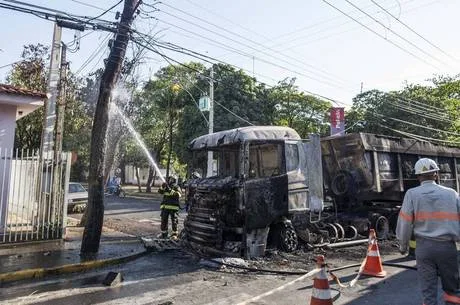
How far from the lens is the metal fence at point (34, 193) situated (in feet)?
36.7

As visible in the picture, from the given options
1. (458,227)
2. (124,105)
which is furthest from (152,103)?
(458,227)

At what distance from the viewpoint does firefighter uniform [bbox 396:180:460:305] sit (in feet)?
14.8

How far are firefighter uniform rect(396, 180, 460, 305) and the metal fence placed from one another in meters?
9.40

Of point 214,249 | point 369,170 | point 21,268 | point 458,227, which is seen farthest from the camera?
point 369,170

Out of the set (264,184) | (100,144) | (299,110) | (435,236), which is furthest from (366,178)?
(299,110)

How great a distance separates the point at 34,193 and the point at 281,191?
6303 millimetres

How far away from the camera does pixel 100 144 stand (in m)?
9.92

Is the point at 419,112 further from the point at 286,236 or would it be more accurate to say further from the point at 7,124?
the point at 7,124

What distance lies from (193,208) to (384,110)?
29.7 meters

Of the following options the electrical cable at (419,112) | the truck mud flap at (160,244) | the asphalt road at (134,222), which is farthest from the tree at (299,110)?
→ the truck mud flap at (160,244)

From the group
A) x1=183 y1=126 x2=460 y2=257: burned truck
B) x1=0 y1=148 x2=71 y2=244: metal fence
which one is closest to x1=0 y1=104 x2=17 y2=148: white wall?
x1=0 y1=148 x2=71 y2=244: metal fence

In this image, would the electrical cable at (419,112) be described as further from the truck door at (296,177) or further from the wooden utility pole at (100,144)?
the wooden utility pole at (100,144)

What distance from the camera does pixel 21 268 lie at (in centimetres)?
823

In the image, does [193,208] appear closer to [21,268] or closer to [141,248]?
[141,248]
